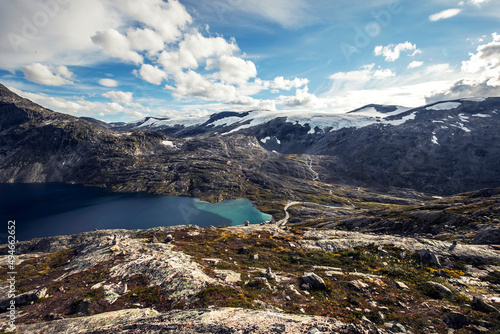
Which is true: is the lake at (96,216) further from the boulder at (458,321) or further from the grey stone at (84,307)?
the boulder at (458,321)

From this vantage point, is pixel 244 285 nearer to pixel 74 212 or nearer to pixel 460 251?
pixel 460 251

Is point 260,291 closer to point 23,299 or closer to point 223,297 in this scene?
point 223,297

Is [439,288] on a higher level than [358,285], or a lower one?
higher

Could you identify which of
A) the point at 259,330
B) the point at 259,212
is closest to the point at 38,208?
the point at 259,212

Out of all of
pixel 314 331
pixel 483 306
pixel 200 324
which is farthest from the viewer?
pixel 483 306

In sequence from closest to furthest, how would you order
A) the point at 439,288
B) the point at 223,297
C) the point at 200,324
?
the point at 200,324 < the point at 223,297 < the point at 439,288

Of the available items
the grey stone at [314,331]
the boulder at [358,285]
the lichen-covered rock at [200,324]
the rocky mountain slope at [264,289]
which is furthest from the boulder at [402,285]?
the grey stone at [314,331]

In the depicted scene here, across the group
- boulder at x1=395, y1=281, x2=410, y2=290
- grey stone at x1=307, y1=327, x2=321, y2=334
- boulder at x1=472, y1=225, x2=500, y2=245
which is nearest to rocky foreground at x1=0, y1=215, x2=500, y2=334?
grey stone at x1=307, y1=327, x2=321, y2=334

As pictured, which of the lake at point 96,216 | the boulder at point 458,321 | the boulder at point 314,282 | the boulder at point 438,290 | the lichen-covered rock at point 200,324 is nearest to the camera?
the lichen-covered rock at point 200,324

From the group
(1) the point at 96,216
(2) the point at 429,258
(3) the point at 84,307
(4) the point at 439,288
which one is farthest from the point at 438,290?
(1) the point at 96,216
